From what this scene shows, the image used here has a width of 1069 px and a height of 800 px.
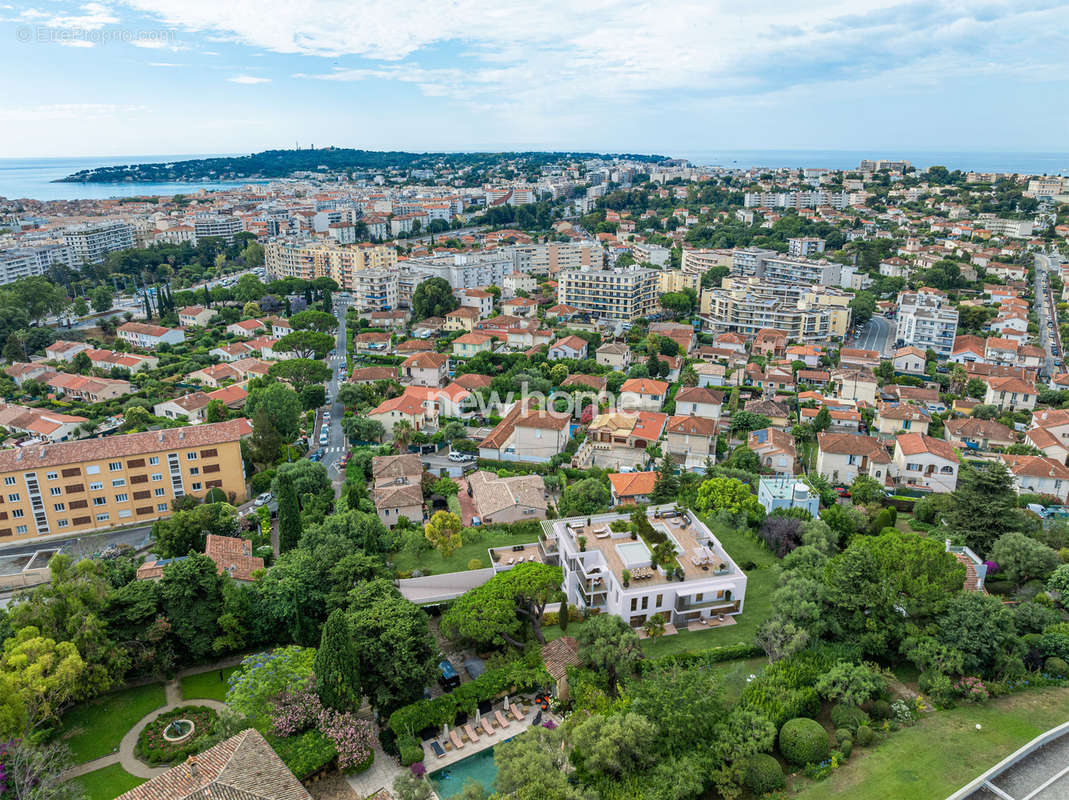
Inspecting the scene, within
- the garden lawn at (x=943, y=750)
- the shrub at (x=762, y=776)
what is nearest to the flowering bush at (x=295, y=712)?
the shrub at (x=762, y=776)

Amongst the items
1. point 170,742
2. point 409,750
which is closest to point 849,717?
point 409,750

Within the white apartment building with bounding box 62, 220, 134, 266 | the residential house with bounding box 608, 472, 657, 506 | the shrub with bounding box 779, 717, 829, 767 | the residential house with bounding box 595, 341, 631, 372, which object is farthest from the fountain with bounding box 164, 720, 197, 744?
the white apartment building with bounding box 62, 220, 134, 266

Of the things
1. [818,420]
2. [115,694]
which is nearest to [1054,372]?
[818,420]

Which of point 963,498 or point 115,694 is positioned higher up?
point 963,498

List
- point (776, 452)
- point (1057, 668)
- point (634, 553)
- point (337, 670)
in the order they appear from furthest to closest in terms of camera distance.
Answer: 1. point (776, 452)
2. point (634, 553)
3. point (1057, 668)
4. point (337, 670)

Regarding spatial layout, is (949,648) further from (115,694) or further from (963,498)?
(115,694)

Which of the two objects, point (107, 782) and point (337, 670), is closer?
point (107, 782)

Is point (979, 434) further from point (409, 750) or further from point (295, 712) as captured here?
point (295, 712)
